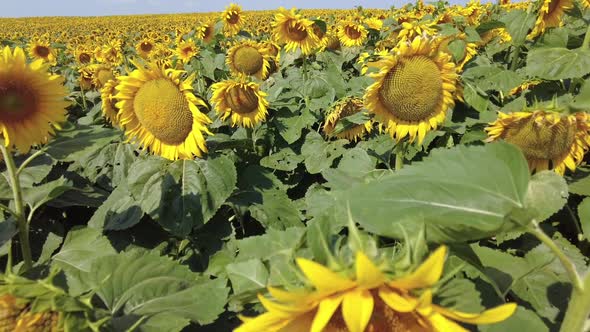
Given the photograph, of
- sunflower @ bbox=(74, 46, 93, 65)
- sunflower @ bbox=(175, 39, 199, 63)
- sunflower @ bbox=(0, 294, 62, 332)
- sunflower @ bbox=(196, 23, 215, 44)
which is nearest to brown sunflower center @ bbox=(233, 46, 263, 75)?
sunflower @ bbox=(175, 39, 199, 63)

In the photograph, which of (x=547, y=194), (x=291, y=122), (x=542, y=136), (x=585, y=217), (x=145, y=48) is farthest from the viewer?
(x=145, y=48)

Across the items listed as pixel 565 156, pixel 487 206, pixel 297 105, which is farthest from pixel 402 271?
pixel 297 105

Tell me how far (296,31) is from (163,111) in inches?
100

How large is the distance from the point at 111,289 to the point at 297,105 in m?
2.76

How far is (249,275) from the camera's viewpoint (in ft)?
3.50

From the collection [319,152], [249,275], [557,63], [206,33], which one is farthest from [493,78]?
[206,33]

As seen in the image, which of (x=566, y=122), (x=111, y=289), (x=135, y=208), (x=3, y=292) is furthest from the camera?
(x=135, y=208)

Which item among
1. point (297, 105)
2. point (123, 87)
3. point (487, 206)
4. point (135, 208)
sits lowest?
point (135, 208)

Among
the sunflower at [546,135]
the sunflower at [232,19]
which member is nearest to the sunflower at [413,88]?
the sunflower at [546,135]

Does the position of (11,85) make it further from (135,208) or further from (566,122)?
(566,122)

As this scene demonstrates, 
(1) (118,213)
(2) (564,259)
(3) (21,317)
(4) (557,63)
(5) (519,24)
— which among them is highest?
(5) (519,24)

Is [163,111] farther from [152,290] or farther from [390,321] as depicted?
[390,321]

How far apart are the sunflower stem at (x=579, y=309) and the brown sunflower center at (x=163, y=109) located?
81.7 inches

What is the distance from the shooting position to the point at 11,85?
1.75 meters
